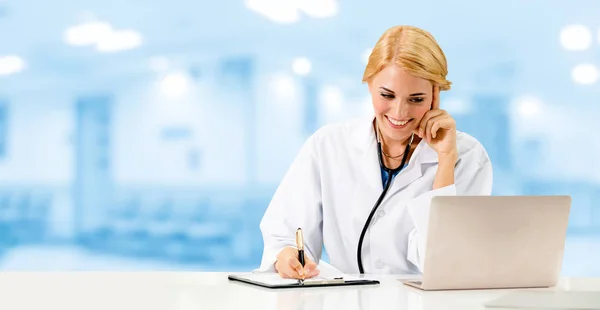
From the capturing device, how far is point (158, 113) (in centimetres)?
679

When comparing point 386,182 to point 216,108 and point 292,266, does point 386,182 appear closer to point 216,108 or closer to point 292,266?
point 292,266

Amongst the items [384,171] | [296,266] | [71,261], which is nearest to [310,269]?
[296,266]

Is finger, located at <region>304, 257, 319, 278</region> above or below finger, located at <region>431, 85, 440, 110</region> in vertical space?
below

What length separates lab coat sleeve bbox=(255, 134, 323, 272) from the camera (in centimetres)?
271

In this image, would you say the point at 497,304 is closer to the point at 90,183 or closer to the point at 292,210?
the point at 292,210

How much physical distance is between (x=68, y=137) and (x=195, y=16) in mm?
1492

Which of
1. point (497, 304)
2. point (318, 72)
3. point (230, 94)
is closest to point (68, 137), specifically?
point (230, 94)

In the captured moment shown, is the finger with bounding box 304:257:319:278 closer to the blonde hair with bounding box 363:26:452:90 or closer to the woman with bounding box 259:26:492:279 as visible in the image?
the woman with bounding box 259:26:492:279

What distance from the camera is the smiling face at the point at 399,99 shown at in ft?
8.49

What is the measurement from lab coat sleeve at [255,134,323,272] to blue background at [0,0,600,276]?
387 cm

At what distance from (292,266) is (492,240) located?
0.54 metres

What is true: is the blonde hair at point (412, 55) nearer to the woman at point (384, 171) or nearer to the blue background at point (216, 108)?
the woman at point (384, 171)

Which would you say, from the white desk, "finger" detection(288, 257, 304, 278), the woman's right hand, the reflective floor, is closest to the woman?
the woman's right hand

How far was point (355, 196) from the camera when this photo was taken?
2.77 metres
